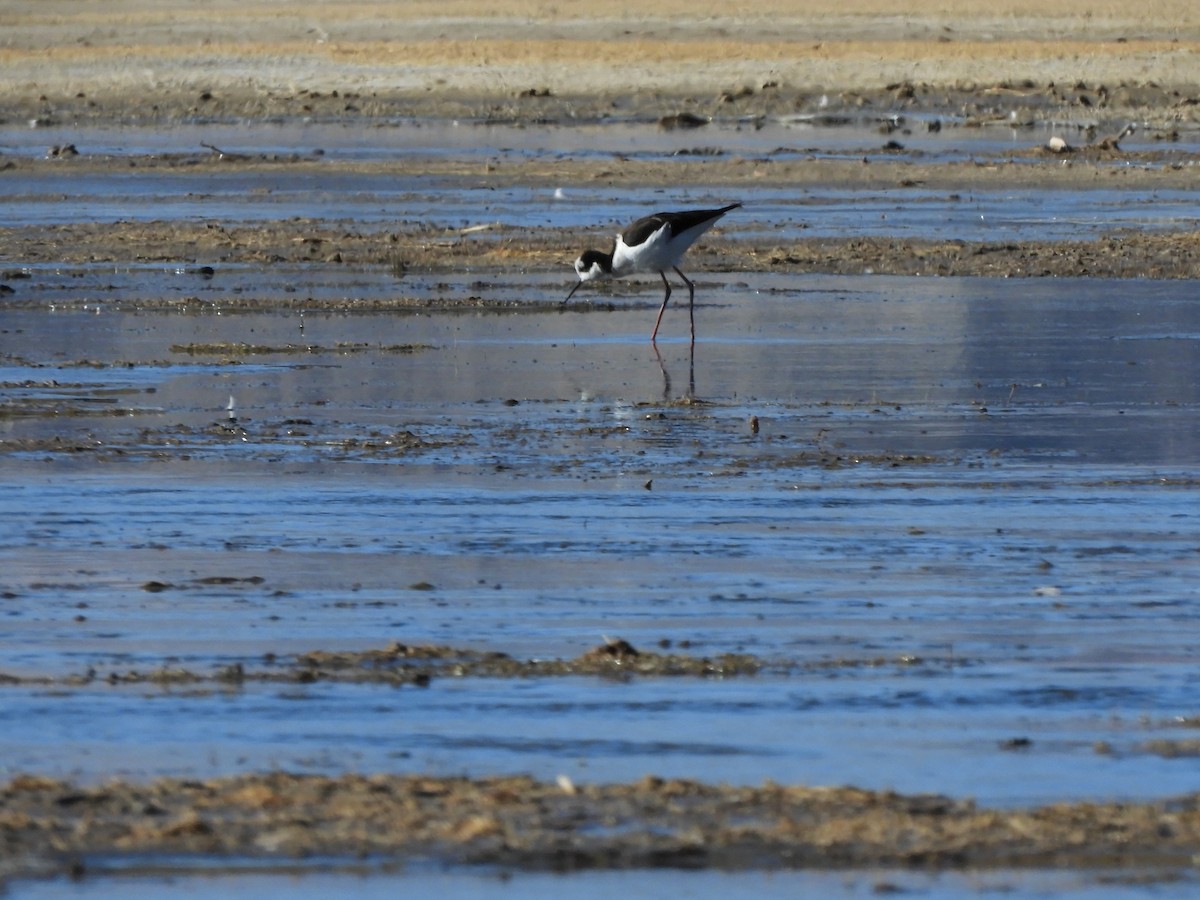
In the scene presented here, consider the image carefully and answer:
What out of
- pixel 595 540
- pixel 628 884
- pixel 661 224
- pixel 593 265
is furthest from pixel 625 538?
pixel 593 265

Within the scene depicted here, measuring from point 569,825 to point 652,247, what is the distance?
37.8 ft

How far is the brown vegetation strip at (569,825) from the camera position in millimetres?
5316

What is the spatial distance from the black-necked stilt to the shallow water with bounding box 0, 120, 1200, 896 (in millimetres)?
420

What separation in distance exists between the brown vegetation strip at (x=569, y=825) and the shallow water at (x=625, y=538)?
6.9 inches

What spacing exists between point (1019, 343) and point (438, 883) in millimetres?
10876

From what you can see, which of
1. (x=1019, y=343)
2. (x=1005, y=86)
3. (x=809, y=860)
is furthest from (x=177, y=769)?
(x=1005, y=86)

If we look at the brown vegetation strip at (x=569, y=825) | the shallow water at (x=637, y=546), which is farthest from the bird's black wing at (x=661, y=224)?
the brown vegetation strip at (x=569, y=825)

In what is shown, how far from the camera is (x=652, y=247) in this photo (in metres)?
16.8

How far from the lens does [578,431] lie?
12.1 m

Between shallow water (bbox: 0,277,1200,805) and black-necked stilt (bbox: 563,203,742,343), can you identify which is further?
black-necked stilt (bbox: 563,203,742,343)

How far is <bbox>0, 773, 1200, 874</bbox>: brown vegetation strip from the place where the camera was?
5.32 meters

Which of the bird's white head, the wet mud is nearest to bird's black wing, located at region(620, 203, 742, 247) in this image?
the bird's white head

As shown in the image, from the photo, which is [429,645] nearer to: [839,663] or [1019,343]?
[839,663]

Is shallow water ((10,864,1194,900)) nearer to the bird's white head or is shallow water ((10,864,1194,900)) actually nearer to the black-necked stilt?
the black-necked stilt
